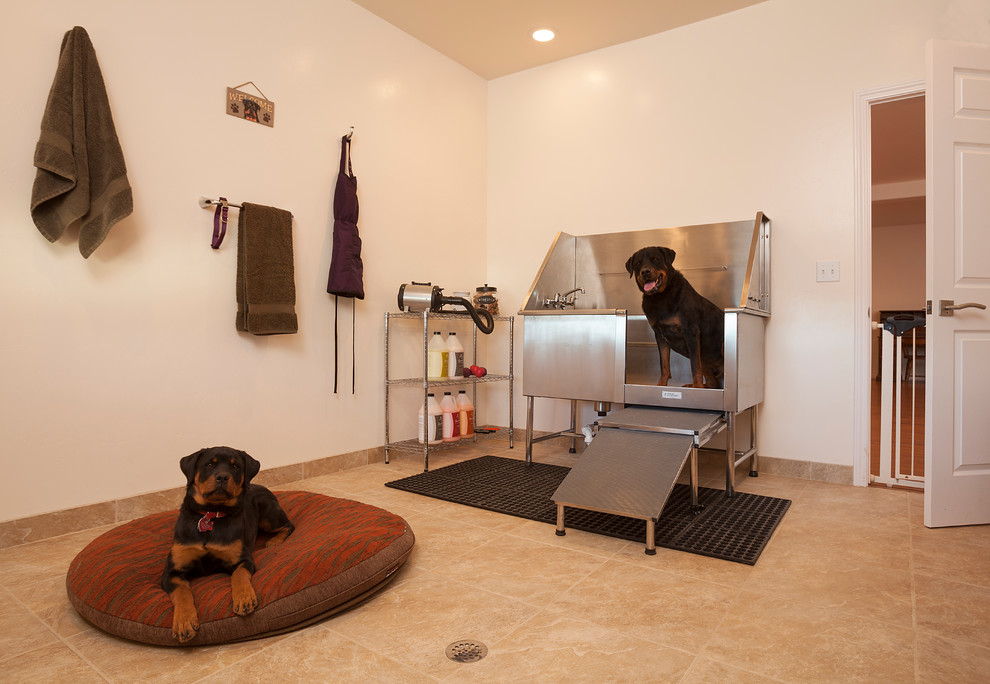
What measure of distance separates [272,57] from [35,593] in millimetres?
2542

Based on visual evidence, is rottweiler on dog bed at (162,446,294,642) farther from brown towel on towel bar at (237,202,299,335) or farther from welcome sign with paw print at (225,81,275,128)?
welcome sign with paw print at (225,81,275,128)

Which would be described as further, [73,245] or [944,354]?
[944,354]

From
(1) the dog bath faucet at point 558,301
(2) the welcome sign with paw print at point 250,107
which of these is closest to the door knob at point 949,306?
(1) the dog bath faucet at point 558,301

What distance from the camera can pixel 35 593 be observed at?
1776 millimetres

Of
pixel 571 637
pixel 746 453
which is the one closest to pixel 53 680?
pixel 571 637

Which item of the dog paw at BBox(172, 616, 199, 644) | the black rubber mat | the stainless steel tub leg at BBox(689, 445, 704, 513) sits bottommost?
the black rubber mat

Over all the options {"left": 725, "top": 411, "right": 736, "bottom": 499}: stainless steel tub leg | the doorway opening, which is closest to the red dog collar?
{"left": 725, "top": 411, "right": 736, "bottom": 499}: stainless steel tub leg

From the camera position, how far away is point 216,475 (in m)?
1.54

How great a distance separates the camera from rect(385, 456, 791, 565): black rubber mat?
88.0 inches

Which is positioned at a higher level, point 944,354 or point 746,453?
point 944,354

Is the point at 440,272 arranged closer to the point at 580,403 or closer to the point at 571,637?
the point at 580,403

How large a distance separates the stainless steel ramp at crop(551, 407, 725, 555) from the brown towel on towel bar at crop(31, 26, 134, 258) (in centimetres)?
208

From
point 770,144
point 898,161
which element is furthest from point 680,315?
point 898,161

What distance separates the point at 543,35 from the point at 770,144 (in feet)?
5.15
